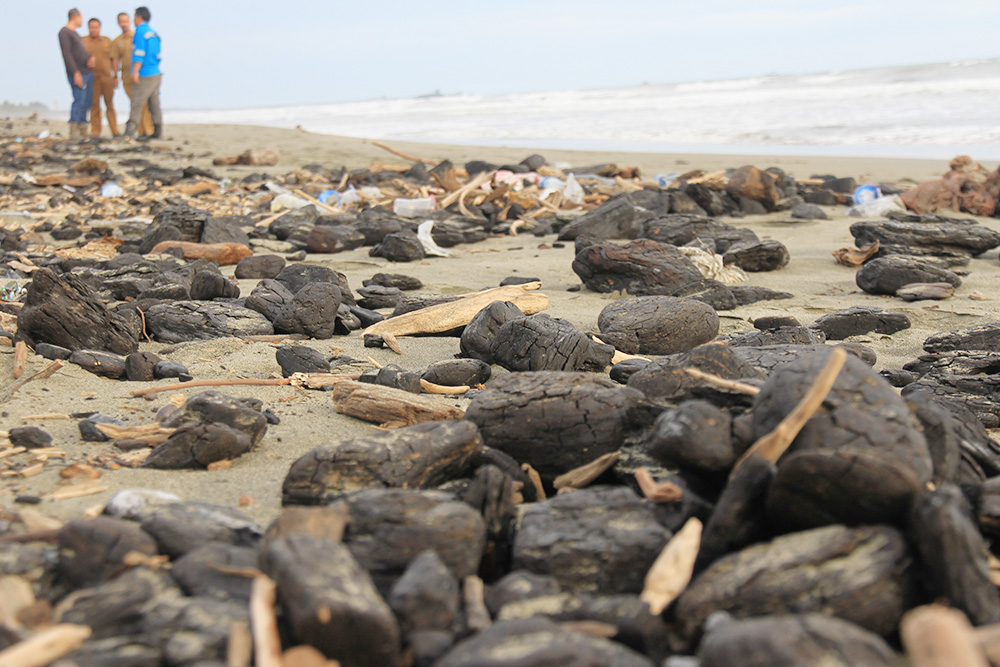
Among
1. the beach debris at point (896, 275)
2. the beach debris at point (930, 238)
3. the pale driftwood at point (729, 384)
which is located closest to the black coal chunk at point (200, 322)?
the pale driftwood at point (729, 384)

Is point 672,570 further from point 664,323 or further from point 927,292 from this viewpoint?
point 927,292

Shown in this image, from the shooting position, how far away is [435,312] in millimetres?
4332

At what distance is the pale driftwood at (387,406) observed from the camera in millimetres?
2887

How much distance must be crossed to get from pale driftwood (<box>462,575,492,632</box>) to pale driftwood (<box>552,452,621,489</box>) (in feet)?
1.86

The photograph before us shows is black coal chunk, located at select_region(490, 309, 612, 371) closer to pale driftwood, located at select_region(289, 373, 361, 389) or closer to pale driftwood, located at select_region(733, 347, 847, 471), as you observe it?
pale driftwood, located at select_region(289, 373, 361, 389)

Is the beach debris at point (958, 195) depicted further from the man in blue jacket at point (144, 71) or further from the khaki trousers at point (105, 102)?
the khaki trousers at point (105, 102)

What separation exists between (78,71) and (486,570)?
17.0 meters

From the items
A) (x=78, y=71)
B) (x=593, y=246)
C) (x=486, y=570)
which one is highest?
(x=78, y=71)

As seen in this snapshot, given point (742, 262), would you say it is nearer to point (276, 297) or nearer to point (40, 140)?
point (276, 297)

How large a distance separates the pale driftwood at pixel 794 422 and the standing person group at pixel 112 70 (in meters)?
15.7

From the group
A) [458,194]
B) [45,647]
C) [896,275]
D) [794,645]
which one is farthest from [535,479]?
[458,194]

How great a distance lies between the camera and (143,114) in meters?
16.7

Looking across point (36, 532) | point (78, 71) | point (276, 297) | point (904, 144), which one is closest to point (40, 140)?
point (78, 71)

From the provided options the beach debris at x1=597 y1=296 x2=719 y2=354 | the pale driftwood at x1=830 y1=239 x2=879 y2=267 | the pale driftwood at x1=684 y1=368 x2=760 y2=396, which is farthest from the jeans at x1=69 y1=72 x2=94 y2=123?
the pale driftwood at x1=684 y1=368 x2=760 y2=396
